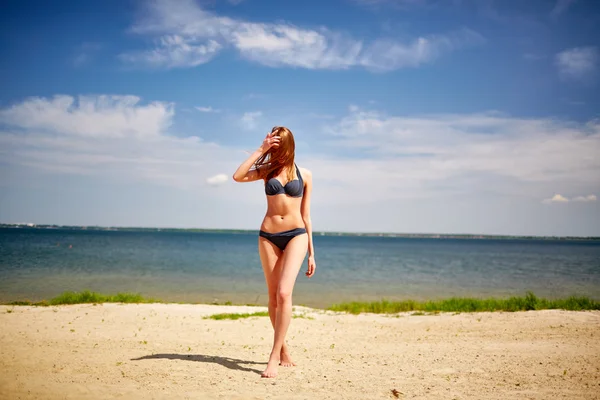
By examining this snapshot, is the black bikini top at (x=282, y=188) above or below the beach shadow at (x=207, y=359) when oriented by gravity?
above

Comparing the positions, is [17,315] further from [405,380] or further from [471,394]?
[471,394]

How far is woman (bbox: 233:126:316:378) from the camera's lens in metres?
5.73

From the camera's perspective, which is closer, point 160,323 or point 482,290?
point 160,323

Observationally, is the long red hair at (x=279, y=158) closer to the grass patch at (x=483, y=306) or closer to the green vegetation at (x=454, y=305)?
the green vegetation at (x=454, y=305)

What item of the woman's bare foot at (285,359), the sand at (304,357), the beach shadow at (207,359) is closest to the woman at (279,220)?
the woman's bare foot at (285,359)

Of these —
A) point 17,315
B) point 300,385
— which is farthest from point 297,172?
point 17,315

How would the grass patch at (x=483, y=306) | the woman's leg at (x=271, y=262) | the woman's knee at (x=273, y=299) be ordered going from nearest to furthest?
the woman's leg at (x=271, y=262), the woman's knee at (x=273, y=299), the grass patch at (x=483, y=306)

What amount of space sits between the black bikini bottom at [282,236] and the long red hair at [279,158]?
76cm

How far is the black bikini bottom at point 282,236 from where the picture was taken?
5.82 meters

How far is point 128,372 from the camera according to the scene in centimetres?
593

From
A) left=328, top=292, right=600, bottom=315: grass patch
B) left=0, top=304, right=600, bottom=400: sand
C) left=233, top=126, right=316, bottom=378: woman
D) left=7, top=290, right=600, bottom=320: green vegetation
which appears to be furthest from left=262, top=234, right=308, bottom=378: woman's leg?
left=328, top=292, right=600, bottom=315: grass patch

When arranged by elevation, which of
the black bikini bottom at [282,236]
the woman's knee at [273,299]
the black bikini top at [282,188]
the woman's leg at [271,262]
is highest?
the black bikini top at [282,188]

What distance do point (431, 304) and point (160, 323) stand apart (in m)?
9.91

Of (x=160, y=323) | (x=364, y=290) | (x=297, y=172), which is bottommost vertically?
(x=364, y=290)
